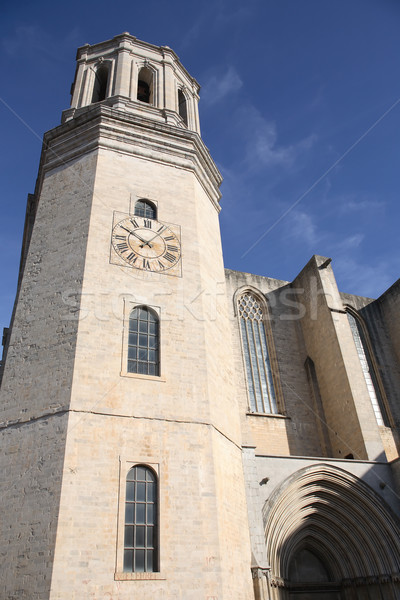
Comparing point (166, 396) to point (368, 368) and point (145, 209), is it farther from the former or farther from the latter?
point (368, 368)

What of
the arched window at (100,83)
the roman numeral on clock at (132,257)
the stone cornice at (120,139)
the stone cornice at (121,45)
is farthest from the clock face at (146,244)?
the stone cornice at (121,45)

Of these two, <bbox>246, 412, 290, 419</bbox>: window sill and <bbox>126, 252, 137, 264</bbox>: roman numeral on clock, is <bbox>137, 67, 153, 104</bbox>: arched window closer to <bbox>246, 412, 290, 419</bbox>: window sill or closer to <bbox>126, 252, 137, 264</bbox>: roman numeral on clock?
<bbox>126, 252, 137, 264</bbox>: roman numeral on clock

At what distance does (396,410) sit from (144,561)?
10.2m

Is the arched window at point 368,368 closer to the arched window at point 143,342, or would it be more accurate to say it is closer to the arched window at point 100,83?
the arched window at point 143,342

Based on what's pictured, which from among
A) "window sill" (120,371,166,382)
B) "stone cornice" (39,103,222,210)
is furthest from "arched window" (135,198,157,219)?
"window sill" (120,371,166,382)

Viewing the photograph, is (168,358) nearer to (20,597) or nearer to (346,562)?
(20,597)

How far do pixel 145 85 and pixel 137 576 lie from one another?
15280 millimetres

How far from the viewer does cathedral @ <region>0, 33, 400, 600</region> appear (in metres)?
7.78

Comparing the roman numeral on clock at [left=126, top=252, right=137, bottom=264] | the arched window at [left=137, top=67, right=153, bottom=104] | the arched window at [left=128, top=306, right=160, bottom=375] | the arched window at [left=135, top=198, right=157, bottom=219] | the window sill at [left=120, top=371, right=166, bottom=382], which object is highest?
the arched window at [left=137, top=67, right=153, bottom=104]

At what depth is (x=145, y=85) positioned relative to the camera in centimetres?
1708

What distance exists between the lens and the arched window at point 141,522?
25.2 feet

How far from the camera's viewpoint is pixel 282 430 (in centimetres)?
1381

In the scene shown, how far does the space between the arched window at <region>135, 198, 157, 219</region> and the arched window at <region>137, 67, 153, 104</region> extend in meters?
5.28

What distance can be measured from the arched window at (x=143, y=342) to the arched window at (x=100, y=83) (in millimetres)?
9226
